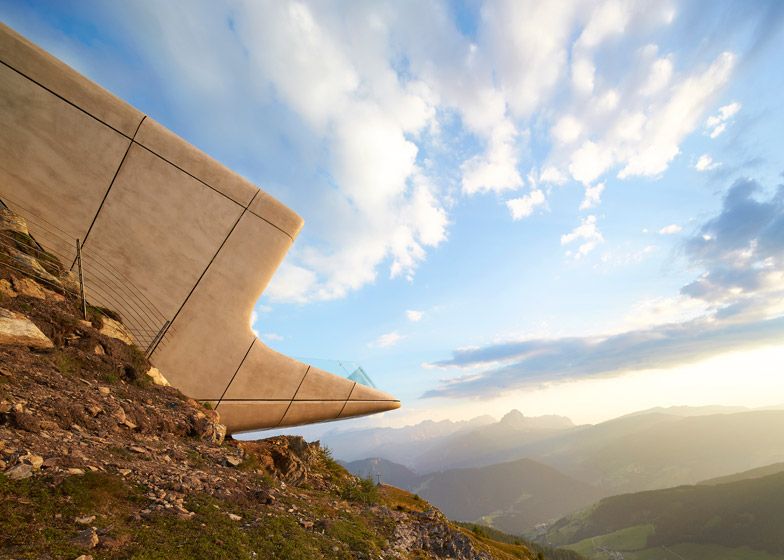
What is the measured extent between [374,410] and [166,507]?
60.1ft

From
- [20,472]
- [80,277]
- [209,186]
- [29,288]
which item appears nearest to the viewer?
[20,472]

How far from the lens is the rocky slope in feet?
20.9

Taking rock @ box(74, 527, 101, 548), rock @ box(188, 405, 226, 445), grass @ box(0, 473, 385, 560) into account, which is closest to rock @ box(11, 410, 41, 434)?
grass @ box(0, 473, 385, 560)

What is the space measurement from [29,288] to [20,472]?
900cm

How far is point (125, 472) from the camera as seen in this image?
26.6 ft

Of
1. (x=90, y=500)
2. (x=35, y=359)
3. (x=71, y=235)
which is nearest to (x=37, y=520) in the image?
(x=90, y=500)

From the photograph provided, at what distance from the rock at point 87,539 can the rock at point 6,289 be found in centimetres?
961

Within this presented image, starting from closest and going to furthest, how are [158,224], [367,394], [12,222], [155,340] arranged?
[12,222]
[155,340]
[158,224]
[367,394]

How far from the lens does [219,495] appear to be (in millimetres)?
9242

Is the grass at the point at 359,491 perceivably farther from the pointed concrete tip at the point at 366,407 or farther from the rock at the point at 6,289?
the rock at the point at 6,289

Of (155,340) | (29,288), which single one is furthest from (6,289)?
(155,340)

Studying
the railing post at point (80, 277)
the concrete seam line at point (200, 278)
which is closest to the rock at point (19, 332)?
the railing post at point (80, 277)

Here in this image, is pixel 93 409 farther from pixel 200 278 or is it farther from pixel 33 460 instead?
pixel 200 278

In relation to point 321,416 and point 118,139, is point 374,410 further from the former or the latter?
point 118,139
